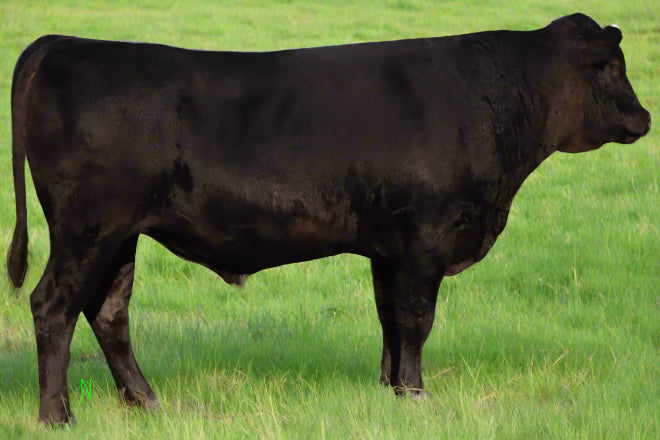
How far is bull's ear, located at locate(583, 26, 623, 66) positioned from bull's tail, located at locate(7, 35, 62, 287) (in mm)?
2447

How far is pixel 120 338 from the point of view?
4.68 metres

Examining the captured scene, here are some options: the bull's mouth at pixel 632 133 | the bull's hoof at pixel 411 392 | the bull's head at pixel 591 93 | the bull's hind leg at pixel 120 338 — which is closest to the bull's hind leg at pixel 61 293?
the bull's hind leg at pixel 120 338

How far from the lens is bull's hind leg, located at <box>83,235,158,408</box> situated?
4.65 meters

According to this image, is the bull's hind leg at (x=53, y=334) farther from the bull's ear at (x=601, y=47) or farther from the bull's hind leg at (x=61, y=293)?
the bull's ear at (x=601, y=47)

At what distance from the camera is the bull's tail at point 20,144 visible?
4273 millimetres

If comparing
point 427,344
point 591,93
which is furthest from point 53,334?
point 591,93

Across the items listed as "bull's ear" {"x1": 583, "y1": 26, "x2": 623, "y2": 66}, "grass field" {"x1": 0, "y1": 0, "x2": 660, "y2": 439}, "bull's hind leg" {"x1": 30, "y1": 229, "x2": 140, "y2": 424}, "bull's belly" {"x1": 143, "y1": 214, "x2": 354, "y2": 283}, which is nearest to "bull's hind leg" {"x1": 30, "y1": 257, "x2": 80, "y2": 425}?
"bull's hind leg" {"x1": 30, "y1": 229, "x2": 140, "y2": 424}

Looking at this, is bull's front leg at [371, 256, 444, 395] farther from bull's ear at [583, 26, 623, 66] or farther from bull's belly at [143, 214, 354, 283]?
bull's ear at [583, 26, 623, 66]

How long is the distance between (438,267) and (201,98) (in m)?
1.27

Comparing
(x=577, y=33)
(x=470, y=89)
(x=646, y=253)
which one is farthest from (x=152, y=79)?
(x=646, y=253)

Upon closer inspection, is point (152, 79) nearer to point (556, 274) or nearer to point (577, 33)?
point (577, 33)

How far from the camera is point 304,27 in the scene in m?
16.8

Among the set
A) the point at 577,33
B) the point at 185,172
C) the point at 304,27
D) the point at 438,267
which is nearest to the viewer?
the point at 185,172

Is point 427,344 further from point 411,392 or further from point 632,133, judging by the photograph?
point 632,133
